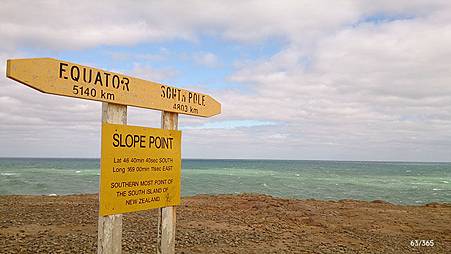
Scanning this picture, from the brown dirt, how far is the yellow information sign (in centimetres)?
382

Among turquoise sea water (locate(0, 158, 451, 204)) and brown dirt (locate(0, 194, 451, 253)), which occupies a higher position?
brown dirt (locate(0, 194, 451, 253))

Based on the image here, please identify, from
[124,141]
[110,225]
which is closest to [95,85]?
[124,141]

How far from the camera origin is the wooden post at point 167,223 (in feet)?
20.4

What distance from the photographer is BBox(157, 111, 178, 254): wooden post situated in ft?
20.4

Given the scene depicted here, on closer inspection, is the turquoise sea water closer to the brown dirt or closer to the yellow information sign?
the brown dirt

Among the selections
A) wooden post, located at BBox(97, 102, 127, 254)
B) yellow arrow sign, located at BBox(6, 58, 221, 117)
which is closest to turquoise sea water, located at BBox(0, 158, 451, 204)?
yellow arrow sign, located at BBox(6, 58, 221, 117)

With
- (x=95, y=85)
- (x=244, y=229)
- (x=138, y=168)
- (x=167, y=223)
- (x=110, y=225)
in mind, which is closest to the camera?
(x=95, y=85)

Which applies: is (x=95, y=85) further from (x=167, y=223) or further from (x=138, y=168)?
(x=167, y=223)

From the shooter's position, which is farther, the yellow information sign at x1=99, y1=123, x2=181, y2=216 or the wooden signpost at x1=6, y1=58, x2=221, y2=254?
the yellow information sign at x1=99, y1=123, x2=181, y2=216

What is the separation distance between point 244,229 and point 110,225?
7.76 m

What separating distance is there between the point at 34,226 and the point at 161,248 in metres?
7.29

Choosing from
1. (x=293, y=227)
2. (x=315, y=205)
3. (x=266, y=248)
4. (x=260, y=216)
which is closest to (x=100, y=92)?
(x=266, y=248)

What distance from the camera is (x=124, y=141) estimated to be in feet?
16.9

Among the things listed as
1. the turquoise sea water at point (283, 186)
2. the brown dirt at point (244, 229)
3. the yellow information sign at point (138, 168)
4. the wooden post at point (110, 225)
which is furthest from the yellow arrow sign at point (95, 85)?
the turquoise sea water at point (283, 186)
